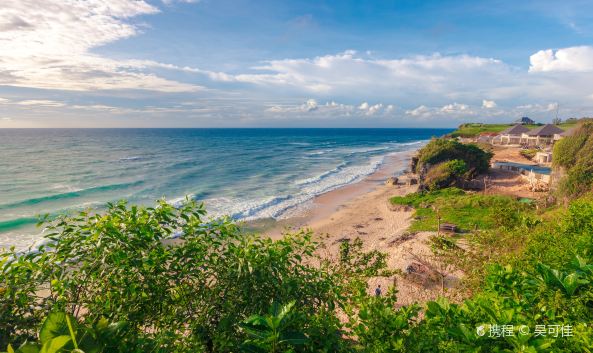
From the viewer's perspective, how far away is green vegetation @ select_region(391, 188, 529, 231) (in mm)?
20944

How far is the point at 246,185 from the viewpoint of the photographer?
40.0 metres

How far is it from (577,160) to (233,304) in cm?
2464

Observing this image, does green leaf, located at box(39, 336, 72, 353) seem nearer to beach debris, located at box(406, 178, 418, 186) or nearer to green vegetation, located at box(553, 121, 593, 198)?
green vegetation, located at box(553, 121, 593, 198)

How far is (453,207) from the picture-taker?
24.9 m

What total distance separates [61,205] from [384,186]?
3449 cm

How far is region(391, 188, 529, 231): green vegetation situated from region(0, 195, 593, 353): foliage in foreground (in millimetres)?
15939

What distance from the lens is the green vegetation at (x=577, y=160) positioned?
18781mm

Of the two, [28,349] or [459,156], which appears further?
[459,156]

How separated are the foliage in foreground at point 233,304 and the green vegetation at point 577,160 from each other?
19.1 metres

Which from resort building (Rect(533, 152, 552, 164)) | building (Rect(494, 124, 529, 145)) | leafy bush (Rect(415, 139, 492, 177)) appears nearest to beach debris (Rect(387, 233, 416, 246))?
leafy bush (Rect(415, 139, 492, 177))

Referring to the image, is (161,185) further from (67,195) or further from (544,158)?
(544,158)

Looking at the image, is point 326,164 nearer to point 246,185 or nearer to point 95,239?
point 246,185

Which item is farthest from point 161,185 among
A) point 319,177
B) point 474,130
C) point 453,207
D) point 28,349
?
point 474,130

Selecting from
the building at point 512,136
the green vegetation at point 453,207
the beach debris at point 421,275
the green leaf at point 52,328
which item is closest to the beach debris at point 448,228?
the green vegetation at point 453,207
